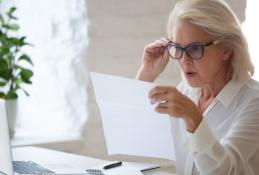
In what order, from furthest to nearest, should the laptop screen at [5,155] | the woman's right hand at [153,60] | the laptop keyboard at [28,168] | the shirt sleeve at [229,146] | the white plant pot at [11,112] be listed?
1. the white plant pot at [11,112]
2. the woman's right hand at [153,60]
3. the laptop keyboard at [28,168]
4. the shirt sleeve at [229,146]
5. the laptop screen at [5,155]

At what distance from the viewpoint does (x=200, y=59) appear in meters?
1.42

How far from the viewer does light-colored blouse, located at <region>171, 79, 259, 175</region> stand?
127cm

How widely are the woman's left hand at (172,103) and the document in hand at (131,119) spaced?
23 millimetres

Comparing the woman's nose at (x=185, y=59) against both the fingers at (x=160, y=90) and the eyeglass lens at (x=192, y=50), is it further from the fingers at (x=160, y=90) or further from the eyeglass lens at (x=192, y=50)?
the fingers at (x=160, y=90)

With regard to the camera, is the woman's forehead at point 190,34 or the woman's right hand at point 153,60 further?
the woman's right hand at point 153,60

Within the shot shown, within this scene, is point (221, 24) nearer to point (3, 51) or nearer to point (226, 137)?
point (226, 137)

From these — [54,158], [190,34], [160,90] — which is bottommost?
[54,158]

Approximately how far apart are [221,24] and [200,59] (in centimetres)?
11

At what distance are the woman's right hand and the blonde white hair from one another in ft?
0.61

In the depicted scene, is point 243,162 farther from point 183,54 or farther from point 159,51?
point 159,51

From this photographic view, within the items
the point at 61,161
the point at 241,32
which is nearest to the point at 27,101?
the point at 61,161

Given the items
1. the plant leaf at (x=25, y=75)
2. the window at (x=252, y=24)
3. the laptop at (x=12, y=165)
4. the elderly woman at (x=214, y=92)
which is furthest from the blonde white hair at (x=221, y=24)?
the plant leaf at (x=25, y=75)

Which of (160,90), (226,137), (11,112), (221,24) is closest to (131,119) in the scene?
(160,90)

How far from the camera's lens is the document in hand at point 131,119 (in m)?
1.28
